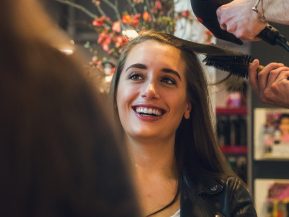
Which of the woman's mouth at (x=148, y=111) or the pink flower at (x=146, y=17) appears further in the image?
the pink flower at (x=146, y=17)

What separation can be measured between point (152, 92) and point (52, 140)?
1.12m

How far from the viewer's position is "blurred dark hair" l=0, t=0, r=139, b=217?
1.35ft

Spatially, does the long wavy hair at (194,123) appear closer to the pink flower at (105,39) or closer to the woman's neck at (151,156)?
the woman's neck at (151,156)

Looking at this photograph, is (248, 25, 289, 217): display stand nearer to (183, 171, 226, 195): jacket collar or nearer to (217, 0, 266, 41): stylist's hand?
(183, 171, 226, 195): jacket collar

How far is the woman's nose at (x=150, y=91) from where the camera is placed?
5.05 ft

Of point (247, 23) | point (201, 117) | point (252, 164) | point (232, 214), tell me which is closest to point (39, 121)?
point (247, 23)

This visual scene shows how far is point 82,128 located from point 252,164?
2.42m

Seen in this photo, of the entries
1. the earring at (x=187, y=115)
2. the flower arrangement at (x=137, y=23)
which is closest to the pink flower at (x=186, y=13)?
the flower arrangement at (x=137, y=23)

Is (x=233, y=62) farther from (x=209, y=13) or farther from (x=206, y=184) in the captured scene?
(x=206, y=184)

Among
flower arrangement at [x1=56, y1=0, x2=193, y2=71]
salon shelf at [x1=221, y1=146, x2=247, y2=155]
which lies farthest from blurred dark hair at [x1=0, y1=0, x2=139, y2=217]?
salon shelf at [x1=221, y1=146, x2=247, y2=155]

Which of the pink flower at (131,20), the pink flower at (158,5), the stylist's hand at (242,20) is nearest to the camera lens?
the stylist's hand at (242,20)

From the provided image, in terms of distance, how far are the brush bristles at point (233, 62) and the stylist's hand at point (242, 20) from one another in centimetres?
18

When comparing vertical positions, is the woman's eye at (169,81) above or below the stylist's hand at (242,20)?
below

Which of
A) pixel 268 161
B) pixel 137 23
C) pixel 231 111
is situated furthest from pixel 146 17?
A: pixel 231 111
